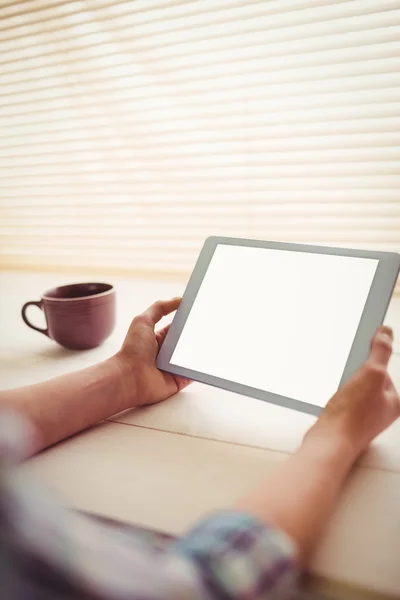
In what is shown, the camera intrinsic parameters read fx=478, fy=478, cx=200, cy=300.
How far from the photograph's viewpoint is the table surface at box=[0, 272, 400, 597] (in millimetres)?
373

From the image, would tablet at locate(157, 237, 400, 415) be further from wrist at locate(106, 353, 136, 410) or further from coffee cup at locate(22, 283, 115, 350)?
coffee cup at locate(22, 283, 115, 350)

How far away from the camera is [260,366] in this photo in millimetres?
556

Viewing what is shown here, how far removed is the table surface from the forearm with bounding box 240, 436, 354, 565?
0.06 feet

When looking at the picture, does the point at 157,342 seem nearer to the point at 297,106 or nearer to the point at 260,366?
the point at 260,366

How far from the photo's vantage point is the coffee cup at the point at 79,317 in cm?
76

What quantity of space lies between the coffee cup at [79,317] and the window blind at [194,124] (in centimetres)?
39

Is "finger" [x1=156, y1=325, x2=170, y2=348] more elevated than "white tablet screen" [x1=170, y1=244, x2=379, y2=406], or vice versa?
"white tablet screen" [x1=170, y1=244, x2=379, y2=406]

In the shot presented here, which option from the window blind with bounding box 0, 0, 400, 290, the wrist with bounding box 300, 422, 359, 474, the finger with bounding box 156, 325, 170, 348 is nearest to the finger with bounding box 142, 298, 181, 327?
the finger with bounding box 156, 325, 170, 348

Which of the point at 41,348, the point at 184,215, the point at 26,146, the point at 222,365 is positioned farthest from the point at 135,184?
the point at 222,365

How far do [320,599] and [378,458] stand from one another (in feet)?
0.56

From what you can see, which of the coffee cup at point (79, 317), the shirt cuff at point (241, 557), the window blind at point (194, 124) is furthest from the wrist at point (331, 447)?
the window blind at point (194, 124)

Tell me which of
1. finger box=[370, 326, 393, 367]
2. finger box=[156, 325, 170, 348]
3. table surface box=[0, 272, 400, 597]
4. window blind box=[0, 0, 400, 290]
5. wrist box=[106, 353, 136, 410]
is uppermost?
window blind box=[0, 0, 400, 290]

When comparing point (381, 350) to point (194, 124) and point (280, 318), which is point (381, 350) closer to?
point (280, 318)

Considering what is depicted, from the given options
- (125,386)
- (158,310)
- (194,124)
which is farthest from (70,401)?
(194,124)
